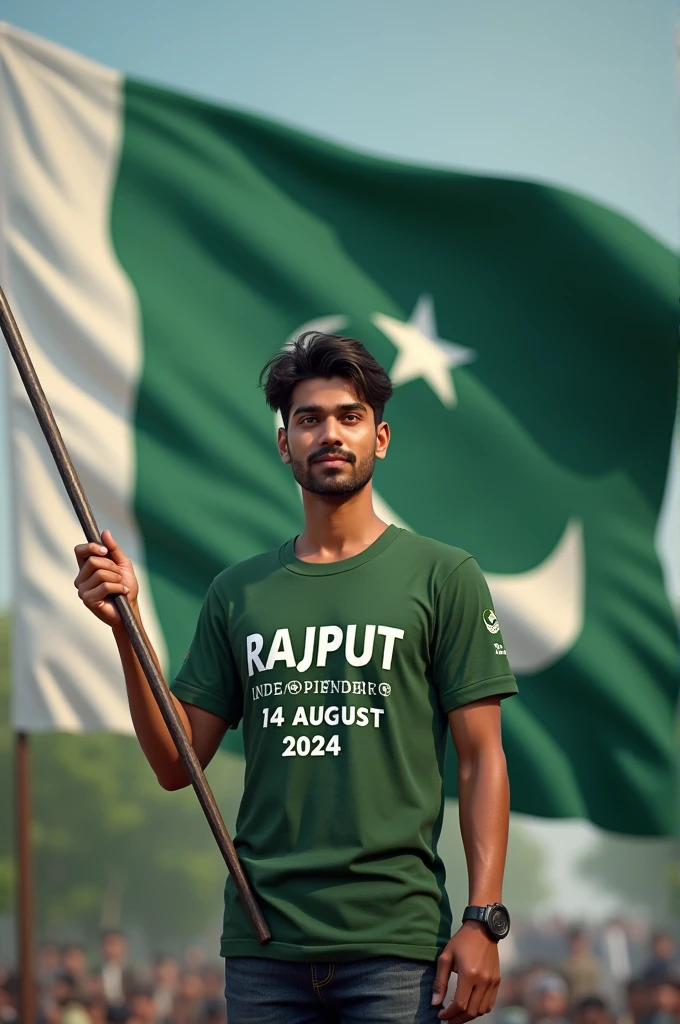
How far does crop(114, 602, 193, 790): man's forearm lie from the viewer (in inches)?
96.8

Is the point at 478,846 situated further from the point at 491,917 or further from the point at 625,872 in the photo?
the point at 625,872

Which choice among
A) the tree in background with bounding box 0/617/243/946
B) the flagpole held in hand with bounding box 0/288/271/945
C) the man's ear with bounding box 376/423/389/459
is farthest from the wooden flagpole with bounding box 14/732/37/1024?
the tree in background with bounding box 0/617/243/946

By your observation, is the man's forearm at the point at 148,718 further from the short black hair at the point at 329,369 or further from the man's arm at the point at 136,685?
the short black hair at the point at 329,369

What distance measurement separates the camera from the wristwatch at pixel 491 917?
2.25 meters

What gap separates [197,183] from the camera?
5723 millimetres

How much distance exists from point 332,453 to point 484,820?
27.8 inches

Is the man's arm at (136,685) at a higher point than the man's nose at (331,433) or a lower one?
lower

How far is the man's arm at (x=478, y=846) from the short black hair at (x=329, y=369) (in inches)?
24.8

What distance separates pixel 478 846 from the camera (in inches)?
91.5

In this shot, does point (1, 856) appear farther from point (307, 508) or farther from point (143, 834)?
point (307, 508)

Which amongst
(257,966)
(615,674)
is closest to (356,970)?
(257,966)

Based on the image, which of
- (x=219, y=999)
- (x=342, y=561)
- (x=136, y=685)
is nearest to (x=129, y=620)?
(x=136, y=685)

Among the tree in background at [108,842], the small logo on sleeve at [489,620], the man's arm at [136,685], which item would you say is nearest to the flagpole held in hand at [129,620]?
the man's arm at [136,685]

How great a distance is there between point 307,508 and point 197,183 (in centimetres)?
343
